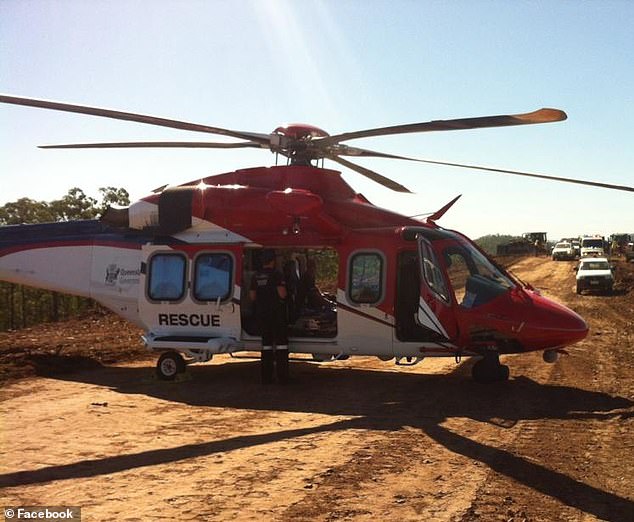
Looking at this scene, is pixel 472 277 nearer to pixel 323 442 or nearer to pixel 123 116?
pixel 323 442

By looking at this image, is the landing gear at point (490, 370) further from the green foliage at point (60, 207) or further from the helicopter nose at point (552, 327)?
the green foliage at point (60, 207)

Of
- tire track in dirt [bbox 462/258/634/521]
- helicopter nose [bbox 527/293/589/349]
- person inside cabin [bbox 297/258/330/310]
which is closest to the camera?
tire track in dirt [bbox 462/258/634/521]

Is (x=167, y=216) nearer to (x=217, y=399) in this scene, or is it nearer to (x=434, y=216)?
(x=217, y=399)

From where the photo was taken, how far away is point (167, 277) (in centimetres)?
1076

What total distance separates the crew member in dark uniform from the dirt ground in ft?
1.15

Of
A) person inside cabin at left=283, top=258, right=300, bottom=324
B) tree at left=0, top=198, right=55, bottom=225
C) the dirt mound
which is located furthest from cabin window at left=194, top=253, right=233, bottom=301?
tree at left=0, top=198, right=55, bottom=225

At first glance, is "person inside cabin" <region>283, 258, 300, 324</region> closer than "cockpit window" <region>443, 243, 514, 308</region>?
No

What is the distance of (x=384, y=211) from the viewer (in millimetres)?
10258

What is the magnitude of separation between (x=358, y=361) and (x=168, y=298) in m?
4.28

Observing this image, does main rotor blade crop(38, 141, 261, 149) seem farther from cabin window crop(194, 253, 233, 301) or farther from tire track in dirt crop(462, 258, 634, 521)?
tire track in dirt crop(462, 258, 634, 521)

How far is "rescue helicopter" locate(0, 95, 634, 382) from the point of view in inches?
364

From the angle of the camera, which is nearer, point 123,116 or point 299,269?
point 123,116

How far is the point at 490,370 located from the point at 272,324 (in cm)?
358

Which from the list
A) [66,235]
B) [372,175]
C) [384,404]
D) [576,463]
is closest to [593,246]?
[372,175]
